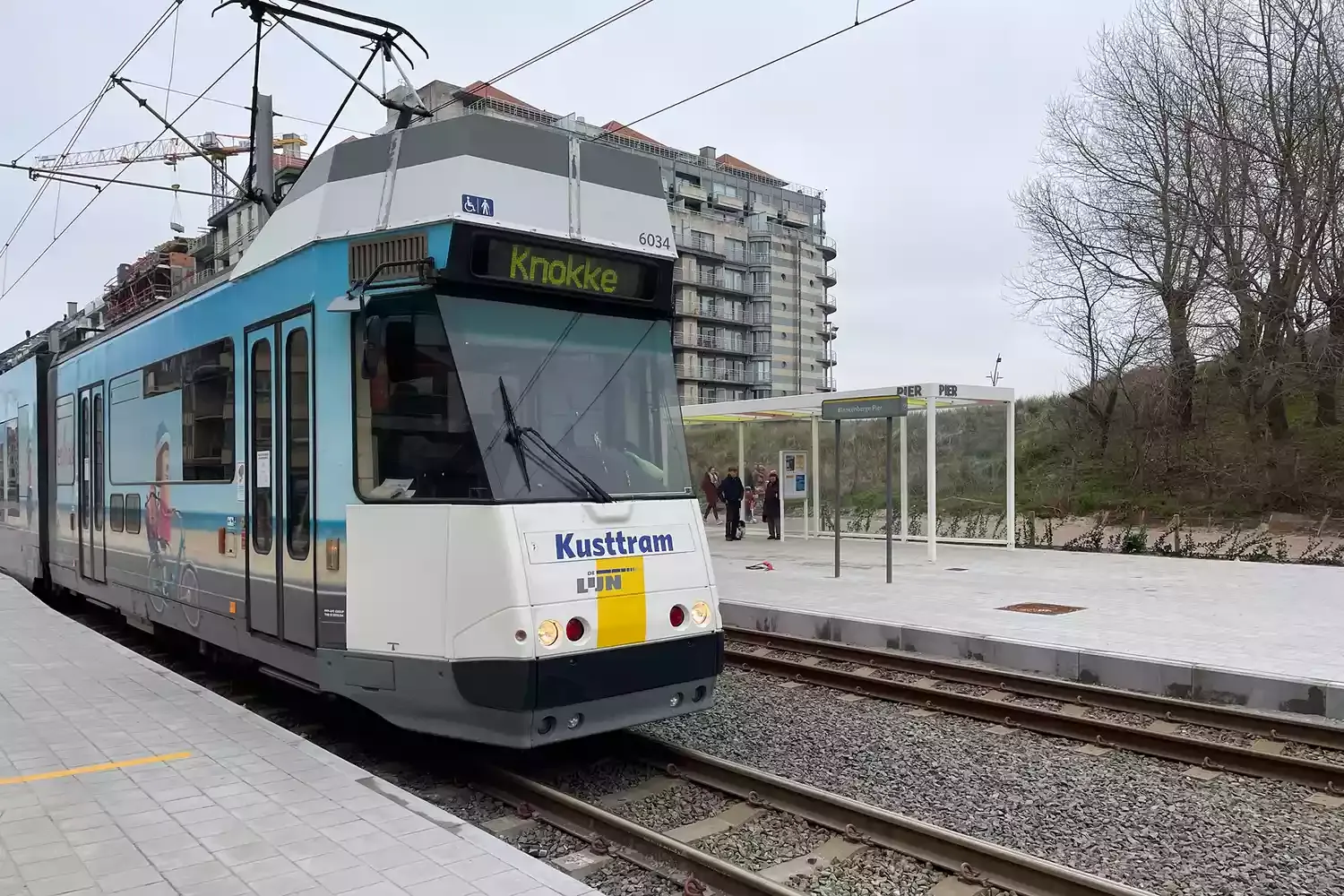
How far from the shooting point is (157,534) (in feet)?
28.8

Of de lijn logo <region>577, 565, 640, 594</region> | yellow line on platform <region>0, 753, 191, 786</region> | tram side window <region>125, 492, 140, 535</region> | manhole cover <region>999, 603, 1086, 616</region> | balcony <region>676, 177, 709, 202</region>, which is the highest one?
balcony <region>676, 177, 709, 202</region>

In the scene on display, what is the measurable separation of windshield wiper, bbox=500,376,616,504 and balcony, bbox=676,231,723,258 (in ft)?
268

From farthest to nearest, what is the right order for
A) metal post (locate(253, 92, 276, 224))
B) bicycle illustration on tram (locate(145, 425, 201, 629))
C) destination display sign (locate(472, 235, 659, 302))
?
metal post (locate(253, 92, 276, 224))
bicycle illustration on tram (locate(145, 425, 201, 629))
destination display sign (locate(472, 235, 659, 302))

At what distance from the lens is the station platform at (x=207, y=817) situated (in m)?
4.11

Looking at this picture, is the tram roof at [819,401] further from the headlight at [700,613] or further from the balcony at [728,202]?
the balcony at [728,202]

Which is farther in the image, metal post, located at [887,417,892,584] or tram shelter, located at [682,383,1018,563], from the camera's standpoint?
tram shelter, located at [682,383,1018,563]

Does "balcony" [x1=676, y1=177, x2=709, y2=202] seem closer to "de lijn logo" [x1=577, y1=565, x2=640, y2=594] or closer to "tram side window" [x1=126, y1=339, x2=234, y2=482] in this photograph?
"tram side window" [x1=126, y1=339, x2=234, y2=482]

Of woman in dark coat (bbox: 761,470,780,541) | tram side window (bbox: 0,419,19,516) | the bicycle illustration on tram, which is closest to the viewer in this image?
the bicycle illustration on tram

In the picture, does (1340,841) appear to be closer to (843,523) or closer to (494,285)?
(494,285)

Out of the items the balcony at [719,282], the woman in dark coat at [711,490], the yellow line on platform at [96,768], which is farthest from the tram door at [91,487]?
the balcony at [719,282]

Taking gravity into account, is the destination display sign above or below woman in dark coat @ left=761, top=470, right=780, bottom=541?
above

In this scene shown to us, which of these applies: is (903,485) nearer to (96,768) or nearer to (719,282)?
(96,768)

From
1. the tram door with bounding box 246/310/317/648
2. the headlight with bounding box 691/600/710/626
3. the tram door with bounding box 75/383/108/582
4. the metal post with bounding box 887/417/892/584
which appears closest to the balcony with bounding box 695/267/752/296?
the metal post with bounding box 887/417/892/584

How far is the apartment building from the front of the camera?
285 feet
